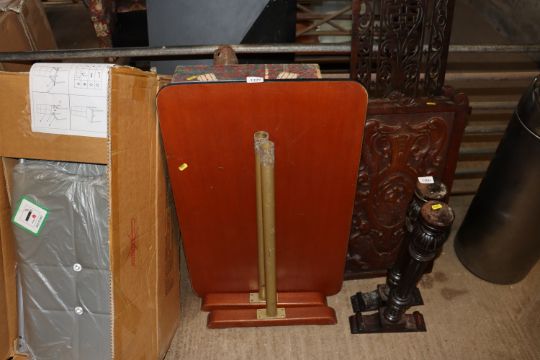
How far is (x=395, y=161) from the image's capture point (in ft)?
6.09

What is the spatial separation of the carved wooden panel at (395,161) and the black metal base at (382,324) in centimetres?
26

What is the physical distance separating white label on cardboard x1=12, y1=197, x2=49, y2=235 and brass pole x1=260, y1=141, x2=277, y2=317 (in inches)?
29.0

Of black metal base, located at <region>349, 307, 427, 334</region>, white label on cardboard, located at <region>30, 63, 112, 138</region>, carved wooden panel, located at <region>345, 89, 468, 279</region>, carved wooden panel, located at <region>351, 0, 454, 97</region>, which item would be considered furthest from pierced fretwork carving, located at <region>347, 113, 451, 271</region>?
white label on cardboard, located at <region>30, 63, 112, 138</region>

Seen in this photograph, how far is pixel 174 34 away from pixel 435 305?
186cm

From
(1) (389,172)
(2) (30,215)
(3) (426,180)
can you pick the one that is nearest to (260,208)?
(1) (389,172)

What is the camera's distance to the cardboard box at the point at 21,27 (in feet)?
6.48

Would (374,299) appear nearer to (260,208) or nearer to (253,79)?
(260,208)

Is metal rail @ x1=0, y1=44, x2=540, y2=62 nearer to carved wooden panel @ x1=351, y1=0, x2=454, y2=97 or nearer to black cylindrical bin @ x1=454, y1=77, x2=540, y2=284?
carved wooden panel @ x1=351, y1=0, x2=454, y2=97

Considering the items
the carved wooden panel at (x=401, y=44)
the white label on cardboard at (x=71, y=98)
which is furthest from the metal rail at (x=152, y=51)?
the white label on cardboard at (x=71, y=98)

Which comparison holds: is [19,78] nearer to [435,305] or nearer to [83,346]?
[83,346]

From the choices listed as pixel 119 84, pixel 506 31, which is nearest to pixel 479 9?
pixel 506 31

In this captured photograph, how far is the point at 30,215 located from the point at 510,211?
6.14ft

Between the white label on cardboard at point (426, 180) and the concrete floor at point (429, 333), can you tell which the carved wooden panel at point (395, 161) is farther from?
the concrete floor at point (429, 333)

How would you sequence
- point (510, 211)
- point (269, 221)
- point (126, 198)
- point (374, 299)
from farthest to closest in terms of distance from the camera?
1. point (374, 299)
2. point (510, 211)
3. point (269, 221)
4. point (126, 198)
